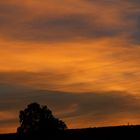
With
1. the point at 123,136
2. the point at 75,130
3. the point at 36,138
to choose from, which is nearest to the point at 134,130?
the point at 123,136

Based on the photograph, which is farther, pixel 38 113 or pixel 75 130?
pixel 38 113

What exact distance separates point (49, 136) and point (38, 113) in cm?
2448

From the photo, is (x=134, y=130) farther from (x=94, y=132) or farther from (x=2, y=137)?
(x=2, y=137)

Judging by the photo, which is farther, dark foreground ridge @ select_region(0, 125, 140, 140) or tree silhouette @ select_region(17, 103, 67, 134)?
tree silhouette @ select_region(17, 103, 67, 134)

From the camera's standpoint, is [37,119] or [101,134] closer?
[101,134]

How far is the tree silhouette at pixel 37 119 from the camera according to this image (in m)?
87.4

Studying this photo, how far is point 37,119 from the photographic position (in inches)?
3538

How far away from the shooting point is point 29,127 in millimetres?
88000

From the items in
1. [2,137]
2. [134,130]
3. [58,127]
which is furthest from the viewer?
[58,127]

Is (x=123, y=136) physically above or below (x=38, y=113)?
below

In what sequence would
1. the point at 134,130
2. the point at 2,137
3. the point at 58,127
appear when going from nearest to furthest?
the point at 134,130
the point at 2,137
the point at 58,127

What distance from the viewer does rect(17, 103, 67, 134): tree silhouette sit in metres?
87.4

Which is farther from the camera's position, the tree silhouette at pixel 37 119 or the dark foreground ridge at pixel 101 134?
the tree silhouette at pixel 37 119

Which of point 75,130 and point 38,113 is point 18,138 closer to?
point 75,130
